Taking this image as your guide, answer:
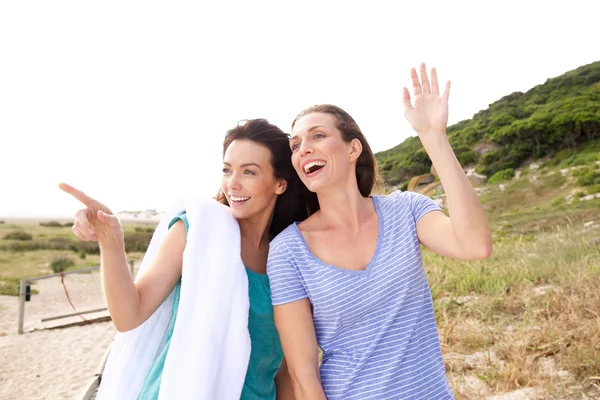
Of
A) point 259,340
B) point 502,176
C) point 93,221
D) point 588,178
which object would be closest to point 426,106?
point 259,340

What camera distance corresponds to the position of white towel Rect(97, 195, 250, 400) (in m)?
1.77

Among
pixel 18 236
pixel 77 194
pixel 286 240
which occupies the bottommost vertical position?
pixel 286 240

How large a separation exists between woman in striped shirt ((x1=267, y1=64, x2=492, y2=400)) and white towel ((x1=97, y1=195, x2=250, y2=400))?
19 cm

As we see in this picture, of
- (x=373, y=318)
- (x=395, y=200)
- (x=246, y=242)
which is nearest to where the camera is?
(x=373, y=318)

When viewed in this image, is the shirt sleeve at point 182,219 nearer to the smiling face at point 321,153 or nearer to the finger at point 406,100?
the smiling face at point 321,153

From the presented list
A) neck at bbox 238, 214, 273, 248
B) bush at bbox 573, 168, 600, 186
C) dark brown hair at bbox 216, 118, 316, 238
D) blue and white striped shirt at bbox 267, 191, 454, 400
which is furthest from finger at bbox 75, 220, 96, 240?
bush at bbox 573, 168, 600, 186

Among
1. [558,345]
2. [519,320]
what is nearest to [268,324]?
[558,345]

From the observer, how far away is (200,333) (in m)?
1.80

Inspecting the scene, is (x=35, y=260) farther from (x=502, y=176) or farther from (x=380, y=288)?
(x=380, y=288)

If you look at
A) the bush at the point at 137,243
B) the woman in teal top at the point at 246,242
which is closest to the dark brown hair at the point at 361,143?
the woman in teal top at the point at 246,242

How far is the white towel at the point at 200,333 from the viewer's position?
5.81 ft

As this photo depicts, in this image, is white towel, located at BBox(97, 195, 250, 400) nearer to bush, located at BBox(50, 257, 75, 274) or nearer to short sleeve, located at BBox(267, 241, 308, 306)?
short sleeve, located at BBox(267, 241, 308, 306)

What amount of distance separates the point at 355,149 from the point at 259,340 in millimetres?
971

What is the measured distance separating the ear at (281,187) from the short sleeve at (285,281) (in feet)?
2.00
